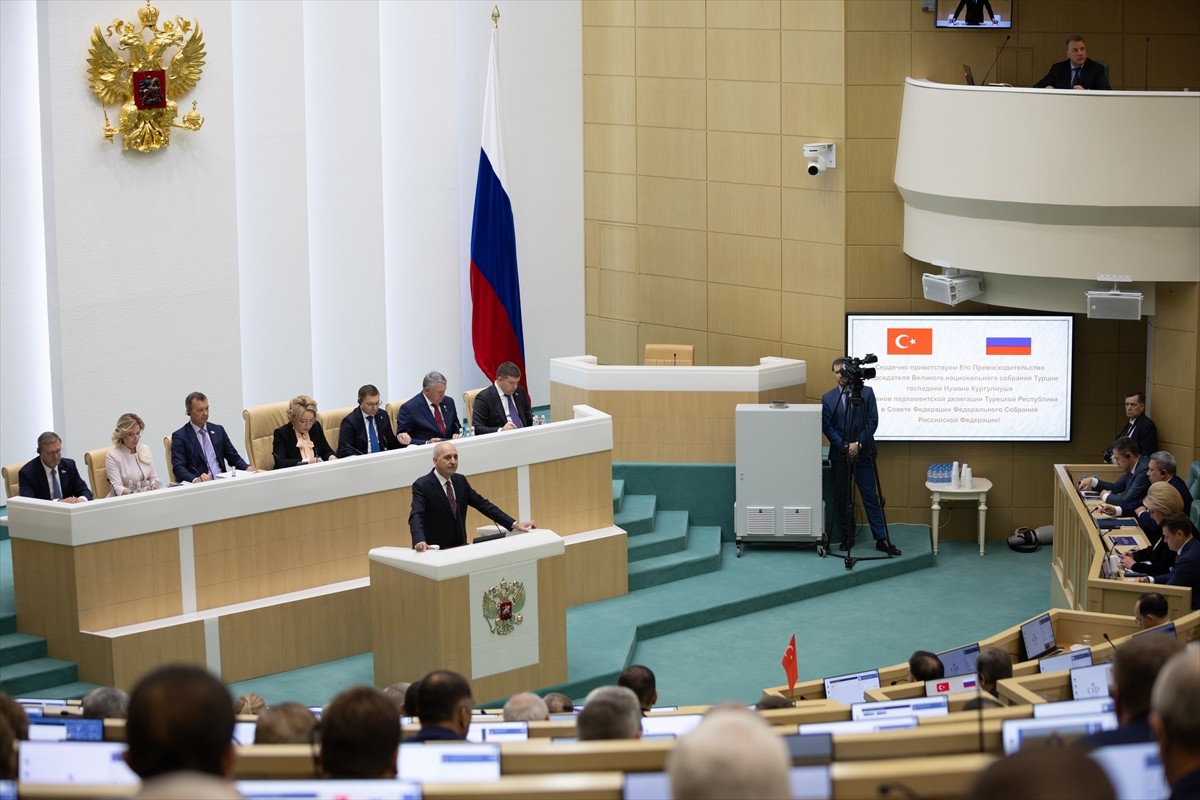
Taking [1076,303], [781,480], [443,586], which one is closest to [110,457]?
[443,586]

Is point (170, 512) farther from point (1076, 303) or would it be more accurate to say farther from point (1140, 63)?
point (1140, 63)

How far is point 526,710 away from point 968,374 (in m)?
7.34

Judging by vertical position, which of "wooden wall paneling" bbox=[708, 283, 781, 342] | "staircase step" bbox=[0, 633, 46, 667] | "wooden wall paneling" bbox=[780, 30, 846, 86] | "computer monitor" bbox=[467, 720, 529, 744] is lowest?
"staircase step" bbox=[0, 633, 46, 667]

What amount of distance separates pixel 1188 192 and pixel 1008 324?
6.83 ft

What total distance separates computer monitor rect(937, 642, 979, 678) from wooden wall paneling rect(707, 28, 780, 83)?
21.2 feet

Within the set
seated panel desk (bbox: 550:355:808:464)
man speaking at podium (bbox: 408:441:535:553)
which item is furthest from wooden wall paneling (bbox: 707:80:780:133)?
man speaking at podium (bbox: 408:441:535:553)

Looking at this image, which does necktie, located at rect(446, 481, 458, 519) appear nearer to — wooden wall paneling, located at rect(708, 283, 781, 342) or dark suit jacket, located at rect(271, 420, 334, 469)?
dark suit jacket, located at rect(271, 420, 334, 469)

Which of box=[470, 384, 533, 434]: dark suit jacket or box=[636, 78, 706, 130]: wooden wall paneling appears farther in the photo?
box=[636, 78, 706, 130]: wooden wall paneling

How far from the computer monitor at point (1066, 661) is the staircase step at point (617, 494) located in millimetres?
4822

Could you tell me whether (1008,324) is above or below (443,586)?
above

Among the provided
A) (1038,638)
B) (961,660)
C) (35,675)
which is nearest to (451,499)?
(35,675)

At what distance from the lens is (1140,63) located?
11.8 metres

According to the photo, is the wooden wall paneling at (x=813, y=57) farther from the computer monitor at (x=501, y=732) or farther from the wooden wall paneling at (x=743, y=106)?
the computer monitor at (x=501, y=732)

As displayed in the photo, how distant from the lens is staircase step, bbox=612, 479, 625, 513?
11.4m
